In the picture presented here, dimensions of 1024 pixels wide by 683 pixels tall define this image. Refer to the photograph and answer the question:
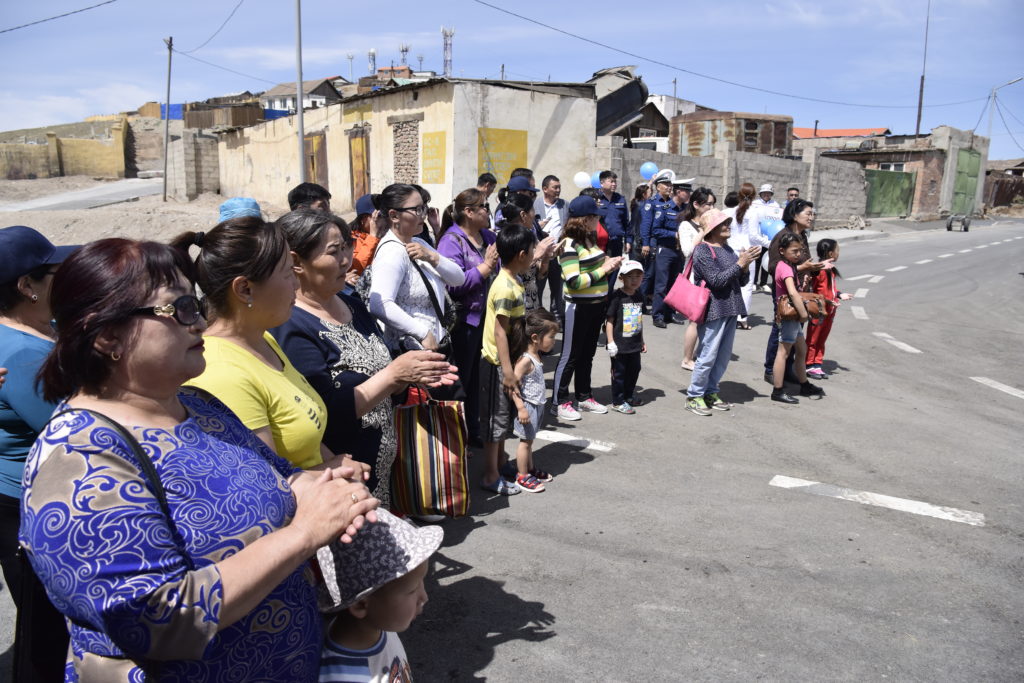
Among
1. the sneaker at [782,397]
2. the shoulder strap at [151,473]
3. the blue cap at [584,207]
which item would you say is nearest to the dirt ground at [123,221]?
the blue cap at [584,207]

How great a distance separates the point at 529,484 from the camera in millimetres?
4699

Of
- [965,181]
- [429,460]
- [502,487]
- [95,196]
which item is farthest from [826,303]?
[965,181]

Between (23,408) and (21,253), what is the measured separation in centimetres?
58

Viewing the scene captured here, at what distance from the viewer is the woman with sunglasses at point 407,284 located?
4.01 m

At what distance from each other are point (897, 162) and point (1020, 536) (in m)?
36.0

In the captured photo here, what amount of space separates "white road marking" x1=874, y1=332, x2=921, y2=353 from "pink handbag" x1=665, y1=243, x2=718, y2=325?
13.9 feet

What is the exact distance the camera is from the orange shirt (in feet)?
17.0

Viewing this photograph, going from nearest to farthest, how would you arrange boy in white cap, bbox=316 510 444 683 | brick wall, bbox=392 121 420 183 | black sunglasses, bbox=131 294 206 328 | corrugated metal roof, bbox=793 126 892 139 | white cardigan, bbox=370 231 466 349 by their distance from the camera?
black sunglasses, bbox=131 294 206 328, boy in white cap, bbox=316 510 444 683, white cardigan, bbox=370 231 466 349, brick wall, bbox=392 121 420 183, corrugated metal roof, bbox=793 126 892 139

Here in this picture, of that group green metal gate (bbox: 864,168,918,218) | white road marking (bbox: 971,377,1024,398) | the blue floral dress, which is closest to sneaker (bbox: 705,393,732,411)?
white road marking (bbox: 971,377,1024,398)

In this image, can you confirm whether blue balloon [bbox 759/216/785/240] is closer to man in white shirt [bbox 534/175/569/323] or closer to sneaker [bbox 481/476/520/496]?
man in white shirt [bbox 534/175/569/323]

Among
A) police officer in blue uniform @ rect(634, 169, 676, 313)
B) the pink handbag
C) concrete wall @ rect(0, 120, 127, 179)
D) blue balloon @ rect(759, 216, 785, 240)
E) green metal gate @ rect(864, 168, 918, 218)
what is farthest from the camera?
concrete wall @ rect(0, 120, 127, 179)

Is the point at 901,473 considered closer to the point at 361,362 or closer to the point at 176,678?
the point at 361,362

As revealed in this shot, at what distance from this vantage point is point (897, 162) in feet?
114

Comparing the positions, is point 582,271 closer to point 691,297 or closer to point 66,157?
point 691,297
